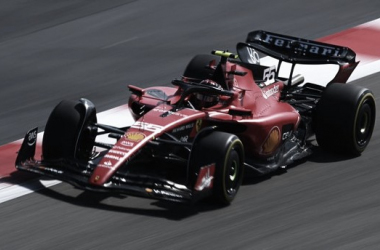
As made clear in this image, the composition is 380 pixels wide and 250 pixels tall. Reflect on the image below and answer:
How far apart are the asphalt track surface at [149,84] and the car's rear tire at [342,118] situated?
6.8 inches

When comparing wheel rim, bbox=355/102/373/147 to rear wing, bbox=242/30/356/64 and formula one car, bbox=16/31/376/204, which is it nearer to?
formula one car, bbox=16/31/376/204

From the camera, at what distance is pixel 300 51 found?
11.7m

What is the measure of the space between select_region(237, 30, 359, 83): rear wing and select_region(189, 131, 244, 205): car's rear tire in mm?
2471

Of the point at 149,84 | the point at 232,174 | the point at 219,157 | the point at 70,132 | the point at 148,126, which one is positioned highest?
the point at 148,126

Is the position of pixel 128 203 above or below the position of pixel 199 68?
below

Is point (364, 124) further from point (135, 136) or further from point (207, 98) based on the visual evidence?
point (135, 136)

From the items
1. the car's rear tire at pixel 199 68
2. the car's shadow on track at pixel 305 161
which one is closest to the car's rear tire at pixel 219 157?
the car's shadow on track at pixel 305 161

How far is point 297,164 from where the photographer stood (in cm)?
1051

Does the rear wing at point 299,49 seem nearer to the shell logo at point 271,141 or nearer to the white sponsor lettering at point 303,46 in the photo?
the white sponsor lettering at point 303,46

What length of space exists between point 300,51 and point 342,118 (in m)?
1.51

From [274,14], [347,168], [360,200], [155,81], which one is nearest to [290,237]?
[360,200]

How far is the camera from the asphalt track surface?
8.70 meters

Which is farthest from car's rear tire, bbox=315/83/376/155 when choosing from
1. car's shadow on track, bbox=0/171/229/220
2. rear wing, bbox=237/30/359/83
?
car's shadow on track, bbox=0/171/229/220

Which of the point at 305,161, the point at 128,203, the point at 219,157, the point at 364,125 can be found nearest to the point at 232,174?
the point at 219,157
